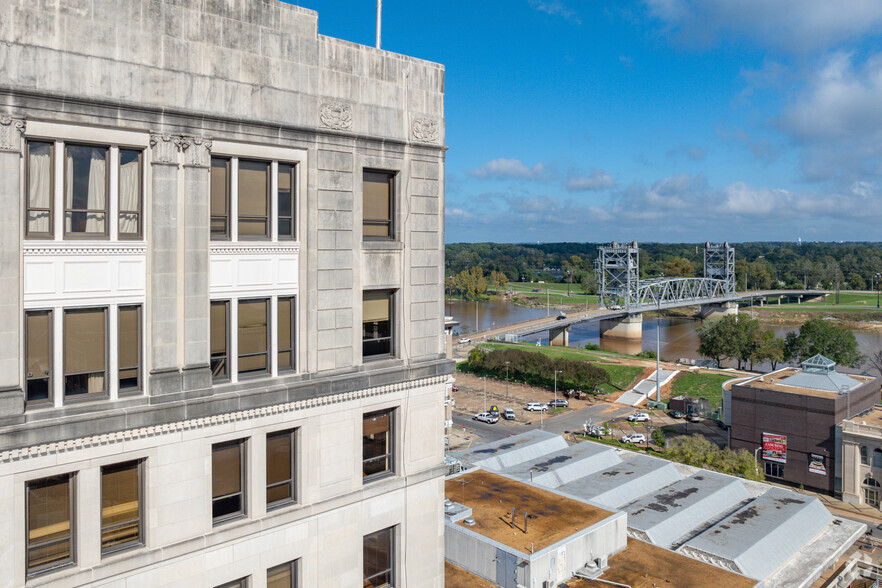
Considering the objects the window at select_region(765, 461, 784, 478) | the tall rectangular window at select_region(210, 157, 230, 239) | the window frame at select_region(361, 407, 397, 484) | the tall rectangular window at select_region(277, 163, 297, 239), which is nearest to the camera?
the tall rectangular window at select_region(210, 157, 230, 239)

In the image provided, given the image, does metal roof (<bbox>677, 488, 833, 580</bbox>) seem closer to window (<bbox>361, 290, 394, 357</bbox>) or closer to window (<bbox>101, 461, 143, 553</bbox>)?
window (<bbox>361, 290, 394, 357</bbox>)

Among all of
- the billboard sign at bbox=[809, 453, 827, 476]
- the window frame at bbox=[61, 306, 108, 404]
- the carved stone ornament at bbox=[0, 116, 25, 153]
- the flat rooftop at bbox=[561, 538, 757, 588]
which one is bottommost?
the billboard sign at bbox=[809, 453, 827, 476]

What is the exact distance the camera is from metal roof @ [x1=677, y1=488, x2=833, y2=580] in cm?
3988

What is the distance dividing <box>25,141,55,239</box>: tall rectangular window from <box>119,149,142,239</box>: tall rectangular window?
126cm

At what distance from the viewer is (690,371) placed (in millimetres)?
115500

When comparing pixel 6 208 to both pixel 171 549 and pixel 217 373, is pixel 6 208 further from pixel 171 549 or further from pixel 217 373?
pixel 171 549

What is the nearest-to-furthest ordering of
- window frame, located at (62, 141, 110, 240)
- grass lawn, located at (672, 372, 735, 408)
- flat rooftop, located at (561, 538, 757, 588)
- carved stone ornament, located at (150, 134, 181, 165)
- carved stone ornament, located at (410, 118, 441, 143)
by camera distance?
window frame, located at (62, 141, 110, 240) → carved stone ornament, located at (150, 134, 181, 165) → carved stone ornament, located at (410, 118, 441, 143) → flat rooftop, located at (561, 538, 757, 588) → grass lawn, located at (672, 372, 735, 408)

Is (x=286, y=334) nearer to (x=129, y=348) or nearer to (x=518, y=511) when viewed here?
(x=129, y=348)

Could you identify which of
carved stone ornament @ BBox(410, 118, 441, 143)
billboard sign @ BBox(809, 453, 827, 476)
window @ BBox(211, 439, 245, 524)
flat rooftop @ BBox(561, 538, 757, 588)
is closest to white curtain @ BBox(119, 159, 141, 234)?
window @ BBox(211, 439, 245, 524)

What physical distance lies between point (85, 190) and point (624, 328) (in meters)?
175

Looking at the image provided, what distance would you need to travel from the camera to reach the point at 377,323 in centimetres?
1836

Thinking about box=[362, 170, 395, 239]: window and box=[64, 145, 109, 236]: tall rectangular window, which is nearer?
box=[64, 145, 109, 236]: tall rectangular window

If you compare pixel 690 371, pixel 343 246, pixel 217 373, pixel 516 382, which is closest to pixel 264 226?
pixel 343 246

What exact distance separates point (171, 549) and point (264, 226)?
289 inches
